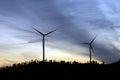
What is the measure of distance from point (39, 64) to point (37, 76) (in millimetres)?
15154

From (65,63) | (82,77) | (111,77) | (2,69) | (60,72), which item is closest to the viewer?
(111,77)

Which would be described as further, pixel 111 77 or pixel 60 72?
pixel 60 72

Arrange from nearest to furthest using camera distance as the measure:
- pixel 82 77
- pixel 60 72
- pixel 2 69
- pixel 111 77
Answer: pixel 111 77
pixel 82 77
pixel 60 72
pixel 2 69

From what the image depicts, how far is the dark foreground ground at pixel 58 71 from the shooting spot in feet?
436

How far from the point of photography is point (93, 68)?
462 ft

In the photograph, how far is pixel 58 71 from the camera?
484ft

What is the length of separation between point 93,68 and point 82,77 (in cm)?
877

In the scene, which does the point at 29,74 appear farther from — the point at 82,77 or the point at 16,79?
the point at 82,77

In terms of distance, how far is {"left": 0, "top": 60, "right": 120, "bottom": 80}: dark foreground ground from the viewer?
133 metres

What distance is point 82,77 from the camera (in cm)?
13300

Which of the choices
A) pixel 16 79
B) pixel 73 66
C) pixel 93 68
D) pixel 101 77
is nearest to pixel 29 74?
pixel 16 79

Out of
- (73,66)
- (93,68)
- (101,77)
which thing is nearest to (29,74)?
(73,66)

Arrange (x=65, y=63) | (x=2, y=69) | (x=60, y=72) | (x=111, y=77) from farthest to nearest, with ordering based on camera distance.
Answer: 1. (x=2, y=69)
2. (x=65, y=63)
3. (x=60, y=72)
4. (x=111, y=77)

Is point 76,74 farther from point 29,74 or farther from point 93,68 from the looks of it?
point 29,74
